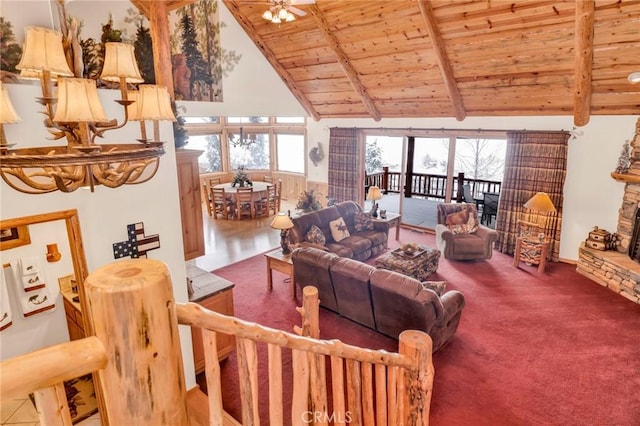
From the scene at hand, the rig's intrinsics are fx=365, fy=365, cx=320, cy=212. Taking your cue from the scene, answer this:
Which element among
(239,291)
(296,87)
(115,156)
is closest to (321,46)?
(296,87)

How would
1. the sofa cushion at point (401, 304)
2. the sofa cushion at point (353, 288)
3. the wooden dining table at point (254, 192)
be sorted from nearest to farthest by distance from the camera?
the sofa cushion at point (401, 304)
the sofa cushion at point (353, 288)
the wooden dining table at point (254, 192)

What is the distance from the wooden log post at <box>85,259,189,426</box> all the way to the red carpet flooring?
9.06 ft

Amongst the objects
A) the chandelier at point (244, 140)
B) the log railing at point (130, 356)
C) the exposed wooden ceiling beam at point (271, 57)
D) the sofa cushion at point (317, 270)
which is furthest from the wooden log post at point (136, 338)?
the chandelier at point (244, 140)

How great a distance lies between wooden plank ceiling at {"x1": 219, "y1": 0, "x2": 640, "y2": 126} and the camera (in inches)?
187

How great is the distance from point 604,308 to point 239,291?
520 centimetres

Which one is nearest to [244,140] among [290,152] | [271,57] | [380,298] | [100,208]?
[290,152]

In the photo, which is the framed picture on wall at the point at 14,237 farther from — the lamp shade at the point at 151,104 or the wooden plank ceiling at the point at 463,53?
the wooden plank ceiling at the point at 463,53

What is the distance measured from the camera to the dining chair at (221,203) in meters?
9.34

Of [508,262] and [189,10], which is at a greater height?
[189,10]

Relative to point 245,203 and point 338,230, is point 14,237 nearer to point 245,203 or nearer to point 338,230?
point 338,230

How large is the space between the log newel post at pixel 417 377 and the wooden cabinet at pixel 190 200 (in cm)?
246

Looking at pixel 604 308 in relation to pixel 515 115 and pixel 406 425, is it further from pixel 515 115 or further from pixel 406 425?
pixel 406 425

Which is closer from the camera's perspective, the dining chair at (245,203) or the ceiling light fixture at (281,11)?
the ceiling light fixture at (281,11)

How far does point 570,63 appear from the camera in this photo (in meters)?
5.25
